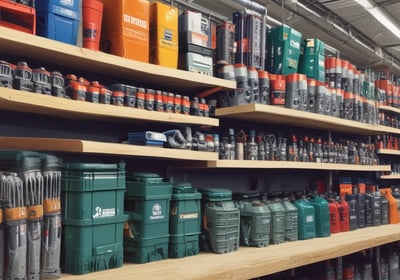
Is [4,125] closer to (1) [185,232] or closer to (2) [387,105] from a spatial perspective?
(1) [185,232]

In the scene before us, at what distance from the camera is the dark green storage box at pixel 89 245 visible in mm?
1900

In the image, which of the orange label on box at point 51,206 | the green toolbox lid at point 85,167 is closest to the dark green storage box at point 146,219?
the green toolbox lid at point 85,167

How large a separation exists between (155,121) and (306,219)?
1419 mm

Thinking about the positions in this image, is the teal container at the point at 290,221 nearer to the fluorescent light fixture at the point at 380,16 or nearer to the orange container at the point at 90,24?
the orange container at the point at 90,24

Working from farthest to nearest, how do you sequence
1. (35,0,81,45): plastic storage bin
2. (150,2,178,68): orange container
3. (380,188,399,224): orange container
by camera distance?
1. (380,188,399,224): orange container
2. (150,2,178,68): orange container
3. (35,0,81,45): plastic storage bin

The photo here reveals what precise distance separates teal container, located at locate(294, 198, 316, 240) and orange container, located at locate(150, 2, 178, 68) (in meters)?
1.41

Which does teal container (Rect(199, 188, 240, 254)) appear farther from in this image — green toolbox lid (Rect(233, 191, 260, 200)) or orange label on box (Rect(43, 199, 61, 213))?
orange label on box (Rect(43, 199, 61, 213))

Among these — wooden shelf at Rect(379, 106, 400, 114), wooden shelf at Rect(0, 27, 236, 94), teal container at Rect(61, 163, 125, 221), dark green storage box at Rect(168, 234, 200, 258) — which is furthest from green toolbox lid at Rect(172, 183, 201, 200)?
wooden shelf at Rect(379, 106, 400, 114)

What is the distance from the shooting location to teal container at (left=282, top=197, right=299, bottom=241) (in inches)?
119

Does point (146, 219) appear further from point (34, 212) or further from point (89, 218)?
point (34, 212)

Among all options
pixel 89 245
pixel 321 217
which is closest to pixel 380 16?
pixel 321 217

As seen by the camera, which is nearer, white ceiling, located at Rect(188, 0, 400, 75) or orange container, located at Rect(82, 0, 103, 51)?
orange container, located at Rect(82, 0, 103, 51)

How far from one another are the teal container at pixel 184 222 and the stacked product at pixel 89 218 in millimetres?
386

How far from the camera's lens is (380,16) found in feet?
16.5
